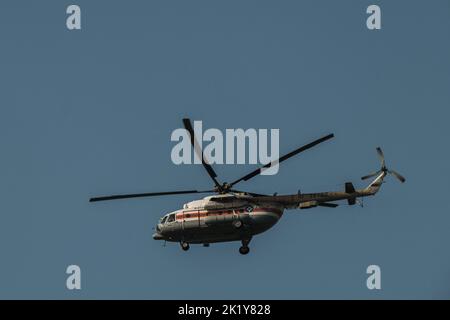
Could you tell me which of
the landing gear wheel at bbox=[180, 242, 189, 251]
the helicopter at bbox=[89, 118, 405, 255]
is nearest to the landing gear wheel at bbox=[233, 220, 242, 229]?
the helicopter at bbox=[89, 118, 405, 255]

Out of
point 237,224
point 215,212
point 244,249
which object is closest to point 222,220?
point 215,212

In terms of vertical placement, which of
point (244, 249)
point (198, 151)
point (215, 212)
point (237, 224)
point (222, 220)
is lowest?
point (244, 249)

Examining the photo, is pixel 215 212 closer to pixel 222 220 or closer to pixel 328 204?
pixel 222 220

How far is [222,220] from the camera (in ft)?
327

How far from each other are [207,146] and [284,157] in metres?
6.54

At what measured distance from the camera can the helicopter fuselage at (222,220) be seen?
9944cm

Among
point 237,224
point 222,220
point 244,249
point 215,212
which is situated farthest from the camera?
point 244,249

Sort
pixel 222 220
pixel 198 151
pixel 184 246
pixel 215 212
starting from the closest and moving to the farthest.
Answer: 1. pixel 198 151
2. pixel 222 220
3. pixel 215 212
4. pixel 184 246

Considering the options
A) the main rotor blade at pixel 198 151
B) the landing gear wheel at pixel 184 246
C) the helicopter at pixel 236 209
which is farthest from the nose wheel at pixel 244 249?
the main rotor blade at pixel 198 151

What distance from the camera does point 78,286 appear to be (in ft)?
336

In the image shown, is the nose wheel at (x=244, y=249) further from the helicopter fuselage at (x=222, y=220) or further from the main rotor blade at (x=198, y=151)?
the main rotor blade at (x=198, y=151)
